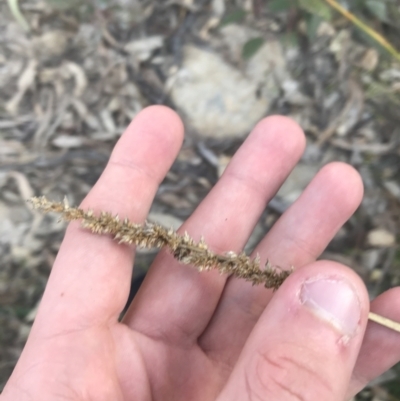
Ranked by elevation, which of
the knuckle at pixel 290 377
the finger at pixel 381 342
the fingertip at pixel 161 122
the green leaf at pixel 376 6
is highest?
the green leaf at pixel 376 6

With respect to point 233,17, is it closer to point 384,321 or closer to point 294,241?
point 294,241

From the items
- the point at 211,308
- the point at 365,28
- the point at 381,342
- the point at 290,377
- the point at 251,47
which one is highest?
the point at 365,28

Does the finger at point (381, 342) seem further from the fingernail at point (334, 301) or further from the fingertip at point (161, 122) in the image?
the fingertip at point (161, 122)

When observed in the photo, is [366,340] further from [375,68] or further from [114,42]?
[114,42]

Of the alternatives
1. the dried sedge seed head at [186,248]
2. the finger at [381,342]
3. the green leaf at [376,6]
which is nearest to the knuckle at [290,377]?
the dried sedge seed head at [186,248]

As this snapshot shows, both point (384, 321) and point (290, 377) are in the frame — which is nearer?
point (290, 377)

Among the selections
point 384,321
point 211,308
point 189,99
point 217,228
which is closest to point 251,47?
point 189,99
